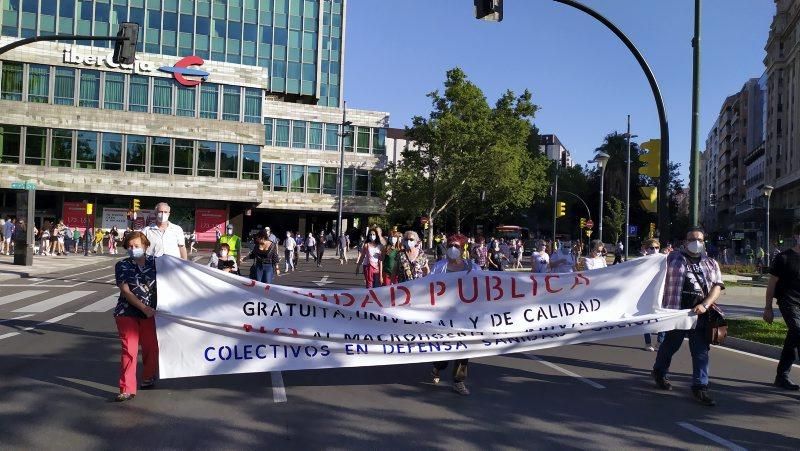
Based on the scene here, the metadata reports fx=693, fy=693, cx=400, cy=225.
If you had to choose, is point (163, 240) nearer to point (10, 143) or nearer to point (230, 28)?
point (10, 143)

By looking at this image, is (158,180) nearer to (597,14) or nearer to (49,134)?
(49,134)

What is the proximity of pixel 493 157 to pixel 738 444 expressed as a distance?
46.5 meters

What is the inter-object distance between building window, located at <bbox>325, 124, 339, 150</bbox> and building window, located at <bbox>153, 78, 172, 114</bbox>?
51.3ft

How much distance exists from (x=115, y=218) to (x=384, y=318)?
45968mm

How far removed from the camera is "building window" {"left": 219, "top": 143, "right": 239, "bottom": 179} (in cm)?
4962

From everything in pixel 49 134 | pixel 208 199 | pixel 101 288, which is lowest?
pixel 101 288

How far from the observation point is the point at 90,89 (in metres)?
46.9

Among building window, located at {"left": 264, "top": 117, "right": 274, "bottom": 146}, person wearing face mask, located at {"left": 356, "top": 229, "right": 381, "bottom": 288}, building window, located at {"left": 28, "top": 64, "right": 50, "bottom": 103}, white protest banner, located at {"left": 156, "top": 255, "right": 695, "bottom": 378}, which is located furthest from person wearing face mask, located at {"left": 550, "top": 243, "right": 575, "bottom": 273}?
building window, located at {"left": 264, "top": 117, "right": 274, "bottom": 146}

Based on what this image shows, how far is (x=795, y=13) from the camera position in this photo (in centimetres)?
6962

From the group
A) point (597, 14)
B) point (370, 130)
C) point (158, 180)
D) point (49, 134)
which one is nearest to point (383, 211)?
point (370, 130)

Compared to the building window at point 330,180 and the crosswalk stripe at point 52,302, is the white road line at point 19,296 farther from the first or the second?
the building window at point 330,180

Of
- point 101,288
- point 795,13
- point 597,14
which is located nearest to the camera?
point 597,14

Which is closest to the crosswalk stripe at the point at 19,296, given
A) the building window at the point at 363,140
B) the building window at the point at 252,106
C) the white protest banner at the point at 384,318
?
the white protest banner at the point at 384,318

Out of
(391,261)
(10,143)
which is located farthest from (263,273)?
(10,143)
